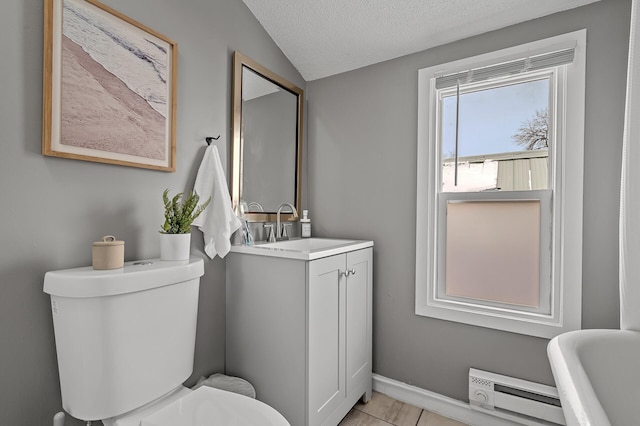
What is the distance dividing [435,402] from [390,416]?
279 mm

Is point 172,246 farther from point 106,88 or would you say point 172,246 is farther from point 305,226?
point 305,226

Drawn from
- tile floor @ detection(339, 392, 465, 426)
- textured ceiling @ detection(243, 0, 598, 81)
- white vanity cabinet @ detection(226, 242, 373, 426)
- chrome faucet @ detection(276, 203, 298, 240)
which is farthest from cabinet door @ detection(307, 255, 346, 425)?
textured ceiling @ detection(243, 0, 598, 81)

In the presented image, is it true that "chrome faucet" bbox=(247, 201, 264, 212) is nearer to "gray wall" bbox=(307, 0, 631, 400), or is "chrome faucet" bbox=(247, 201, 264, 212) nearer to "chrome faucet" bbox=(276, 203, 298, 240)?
"chrome faucet" bbox=(276, 203, 298, 240)

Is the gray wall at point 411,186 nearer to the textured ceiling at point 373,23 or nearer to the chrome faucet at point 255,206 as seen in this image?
the textured ceiling at point 373,23

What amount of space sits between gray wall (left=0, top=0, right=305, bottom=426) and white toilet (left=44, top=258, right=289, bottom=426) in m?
0.12

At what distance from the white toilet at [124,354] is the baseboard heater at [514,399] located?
1.21 m

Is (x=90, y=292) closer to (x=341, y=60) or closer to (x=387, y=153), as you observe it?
(x=387, y=153)

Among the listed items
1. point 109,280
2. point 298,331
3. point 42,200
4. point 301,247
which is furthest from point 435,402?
point 42,200

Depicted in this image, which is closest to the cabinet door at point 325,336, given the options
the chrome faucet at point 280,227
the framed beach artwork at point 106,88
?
the chrome faucet at point 280,227

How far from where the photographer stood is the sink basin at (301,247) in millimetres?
1432

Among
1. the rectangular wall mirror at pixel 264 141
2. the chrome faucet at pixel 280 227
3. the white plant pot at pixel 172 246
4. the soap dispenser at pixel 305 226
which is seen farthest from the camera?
the soap dispenser at pixel 305 226

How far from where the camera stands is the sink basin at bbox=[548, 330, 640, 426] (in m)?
0.90

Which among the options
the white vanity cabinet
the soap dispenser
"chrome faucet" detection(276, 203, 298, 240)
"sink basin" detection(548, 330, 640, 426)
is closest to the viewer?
"sink basin" detection(548, 330, 640, 426)

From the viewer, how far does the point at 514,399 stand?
1577 millimetres
